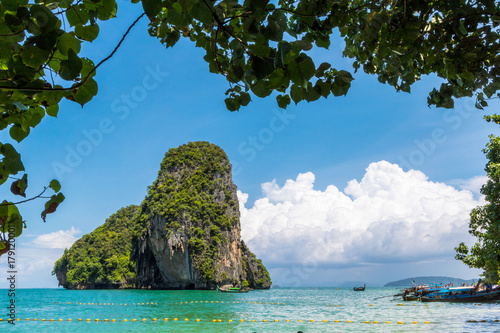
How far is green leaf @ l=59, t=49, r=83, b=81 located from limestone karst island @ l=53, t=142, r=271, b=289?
52.9m

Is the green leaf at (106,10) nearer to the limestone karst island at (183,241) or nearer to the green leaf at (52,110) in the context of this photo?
the green leaf at (52,110)

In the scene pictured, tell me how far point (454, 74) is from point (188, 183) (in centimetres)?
5948

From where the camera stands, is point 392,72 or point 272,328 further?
point 272,328

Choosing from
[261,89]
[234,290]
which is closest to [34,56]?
[261,89]

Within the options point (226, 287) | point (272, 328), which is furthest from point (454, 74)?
point (226, 287)

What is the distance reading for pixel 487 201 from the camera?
11016 mm

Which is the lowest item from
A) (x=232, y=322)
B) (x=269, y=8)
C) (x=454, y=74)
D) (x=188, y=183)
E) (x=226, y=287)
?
(x=226, y=287)

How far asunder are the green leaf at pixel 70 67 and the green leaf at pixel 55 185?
48 cm

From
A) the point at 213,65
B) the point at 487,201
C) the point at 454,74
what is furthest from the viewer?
the point at 487,201

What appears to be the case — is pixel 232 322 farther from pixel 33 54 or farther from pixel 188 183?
pixel 188 183

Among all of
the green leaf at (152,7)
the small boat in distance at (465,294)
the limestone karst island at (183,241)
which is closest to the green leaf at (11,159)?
the green leaf at (152,7)

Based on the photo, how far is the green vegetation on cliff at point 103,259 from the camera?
226 ft

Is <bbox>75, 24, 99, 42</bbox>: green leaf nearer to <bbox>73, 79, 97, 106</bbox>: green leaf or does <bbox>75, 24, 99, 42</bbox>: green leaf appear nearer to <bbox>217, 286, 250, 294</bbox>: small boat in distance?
<bbox>73, 79, 97, 106</bbox>: green leaf

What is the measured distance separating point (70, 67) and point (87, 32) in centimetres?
18
